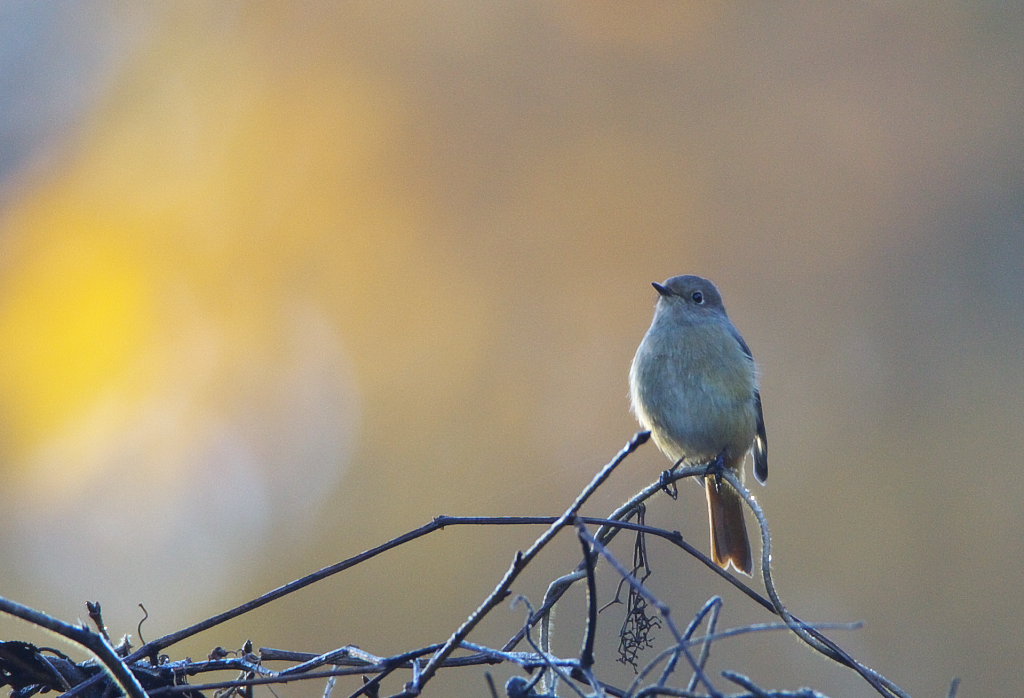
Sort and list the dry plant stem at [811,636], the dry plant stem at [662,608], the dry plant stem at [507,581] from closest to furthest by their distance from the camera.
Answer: the dry plant stem at [662,608] < the dry plant stem at [507,581] < the dry plant stem at [811,636]

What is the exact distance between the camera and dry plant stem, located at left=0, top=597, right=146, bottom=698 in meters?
0.96

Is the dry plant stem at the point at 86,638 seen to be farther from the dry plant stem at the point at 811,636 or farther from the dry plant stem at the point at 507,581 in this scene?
the dry plant stem at the point at 811,636

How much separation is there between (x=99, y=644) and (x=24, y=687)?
0.30 m

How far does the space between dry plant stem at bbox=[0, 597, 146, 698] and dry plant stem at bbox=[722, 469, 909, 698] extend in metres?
0.77

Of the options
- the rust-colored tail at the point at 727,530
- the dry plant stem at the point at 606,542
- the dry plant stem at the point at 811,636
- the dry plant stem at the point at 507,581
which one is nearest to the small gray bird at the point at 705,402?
the rust-colored tail at the point at 727,530

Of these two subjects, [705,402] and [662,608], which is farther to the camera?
[705,402]

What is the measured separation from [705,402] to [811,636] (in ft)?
7.40

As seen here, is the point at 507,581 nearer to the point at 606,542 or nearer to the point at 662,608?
the point at 662,608

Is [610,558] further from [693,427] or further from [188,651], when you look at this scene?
[188,651]

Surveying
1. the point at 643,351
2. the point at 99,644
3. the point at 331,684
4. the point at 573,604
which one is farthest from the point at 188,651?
the point at 99,644

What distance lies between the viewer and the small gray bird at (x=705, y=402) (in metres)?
3.53

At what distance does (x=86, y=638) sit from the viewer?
103 cm

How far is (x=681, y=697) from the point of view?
1016 millimetres

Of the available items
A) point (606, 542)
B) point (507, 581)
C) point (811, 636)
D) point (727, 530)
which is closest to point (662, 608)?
point (507, 581)
